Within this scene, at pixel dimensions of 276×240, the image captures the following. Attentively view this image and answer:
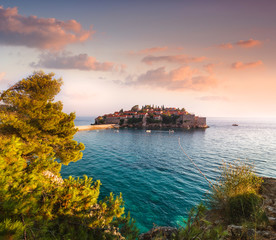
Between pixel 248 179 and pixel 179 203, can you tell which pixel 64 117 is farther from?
pixel 248 179

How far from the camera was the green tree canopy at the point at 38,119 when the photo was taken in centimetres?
886

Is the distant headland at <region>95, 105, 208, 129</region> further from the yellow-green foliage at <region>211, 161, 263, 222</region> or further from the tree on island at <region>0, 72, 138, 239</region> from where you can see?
the yellow-green foliage at <region>211, 161, 263, 222</region>

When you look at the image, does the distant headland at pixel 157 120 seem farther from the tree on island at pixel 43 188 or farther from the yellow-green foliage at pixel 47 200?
the yellow-green foliage at pixel 47 200

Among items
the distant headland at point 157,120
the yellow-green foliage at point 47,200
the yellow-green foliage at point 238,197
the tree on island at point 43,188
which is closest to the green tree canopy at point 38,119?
the tree on island at point 43,188

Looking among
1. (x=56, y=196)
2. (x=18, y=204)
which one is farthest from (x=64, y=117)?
(x=18, y=204)

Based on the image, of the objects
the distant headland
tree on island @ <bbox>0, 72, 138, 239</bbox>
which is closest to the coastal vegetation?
tree on island @ <bbox>0, 72, 138, 239</bbox>

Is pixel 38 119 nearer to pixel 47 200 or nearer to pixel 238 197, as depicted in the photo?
pixel 47 200

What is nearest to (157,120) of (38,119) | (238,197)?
(38,119)

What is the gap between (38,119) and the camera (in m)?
9.27

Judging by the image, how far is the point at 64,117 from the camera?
11.2m

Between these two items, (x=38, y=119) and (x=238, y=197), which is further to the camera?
(x=38, y=119)

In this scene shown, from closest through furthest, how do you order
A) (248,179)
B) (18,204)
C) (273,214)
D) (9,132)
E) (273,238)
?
(18,204) < (273,238) < (273,214) < (248,179) < (9,132)

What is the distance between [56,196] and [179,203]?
11204mm

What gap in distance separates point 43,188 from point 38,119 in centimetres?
747
